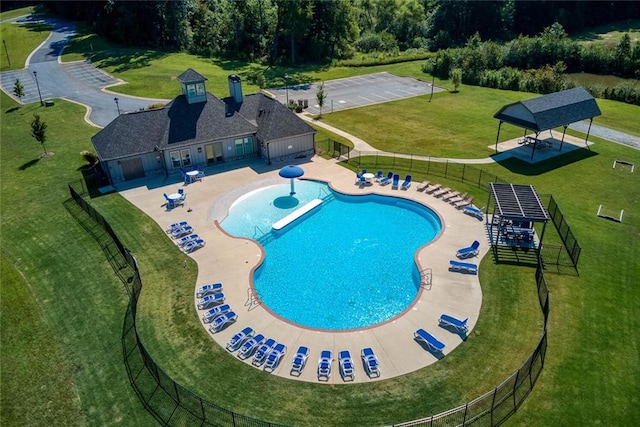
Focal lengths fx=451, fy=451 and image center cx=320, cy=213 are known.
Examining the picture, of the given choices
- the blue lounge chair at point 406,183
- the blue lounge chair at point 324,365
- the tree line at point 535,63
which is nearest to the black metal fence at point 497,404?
the blue lounge chair at point 324,365

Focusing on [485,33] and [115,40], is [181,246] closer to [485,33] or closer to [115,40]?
[115,40]

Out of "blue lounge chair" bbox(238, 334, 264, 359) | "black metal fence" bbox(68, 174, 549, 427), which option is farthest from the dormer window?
"blue lounge chair" bbox(238, 334, 264, 359)

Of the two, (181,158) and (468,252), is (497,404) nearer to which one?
(468,252)

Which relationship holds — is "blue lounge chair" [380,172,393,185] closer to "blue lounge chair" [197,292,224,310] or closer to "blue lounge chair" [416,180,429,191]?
"blue lounge chair" [416,180,429,191]

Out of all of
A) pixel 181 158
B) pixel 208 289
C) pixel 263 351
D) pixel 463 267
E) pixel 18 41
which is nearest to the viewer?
pixel 263 351

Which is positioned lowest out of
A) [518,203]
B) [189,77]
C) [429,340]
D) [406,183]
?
[429,340]

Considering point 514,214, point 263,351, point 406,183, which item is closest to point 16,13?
point 406,183

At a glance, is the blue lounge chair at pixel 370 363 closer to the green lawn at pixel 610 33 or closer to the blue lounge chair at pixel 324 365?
the blue lounge chair at pixel 324 365

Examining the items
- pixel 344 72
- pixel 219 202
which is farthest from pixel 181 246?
pixel 344 72
